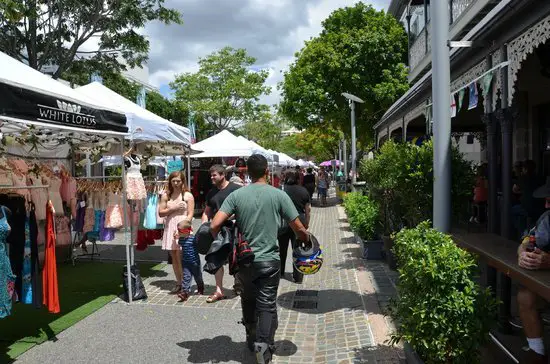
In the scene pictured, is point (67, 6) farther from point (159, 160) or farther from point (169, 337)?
point (169, 337)

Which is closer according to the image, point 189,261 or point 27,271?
point 27,271

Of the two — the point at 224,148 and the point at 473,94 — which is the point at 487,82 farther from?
the point at 224,148

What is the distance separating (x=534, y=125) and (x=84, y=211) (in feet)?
31.3

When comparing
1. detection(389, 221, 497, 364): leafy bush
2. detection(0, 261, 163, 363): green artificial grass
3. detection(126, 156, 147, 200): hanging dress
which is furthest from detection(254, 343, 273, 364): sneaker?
detection(126, 156, 147, 200): hanging dress

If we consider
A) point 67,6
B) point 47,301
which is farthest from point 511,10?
point 67,6

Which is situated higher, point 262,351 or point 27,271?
point 27,271

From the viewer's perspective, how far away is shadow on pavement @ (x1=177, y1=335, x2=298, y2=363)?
4368 mm

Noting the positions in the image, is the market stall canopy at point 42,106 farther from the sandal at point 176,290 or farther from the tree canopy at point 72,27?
the tree canopy at point 72,27

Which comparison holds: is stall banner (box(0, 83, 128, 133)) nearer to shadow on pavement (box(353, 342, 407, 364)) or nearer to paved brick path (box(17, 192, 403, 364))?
paved brick path (box(17, 192, 403, 364))

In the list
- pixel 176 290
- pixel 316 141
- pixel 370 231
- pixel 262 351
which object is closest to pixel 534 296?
pixel 262 351

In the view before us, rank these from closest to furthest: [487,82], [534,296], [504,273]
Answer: [534,296]
[504,273]
[487,82]

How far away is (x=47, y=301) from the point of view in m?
4.80

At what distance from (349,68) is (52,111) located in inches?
690

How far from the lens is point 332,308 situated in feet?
19.5
